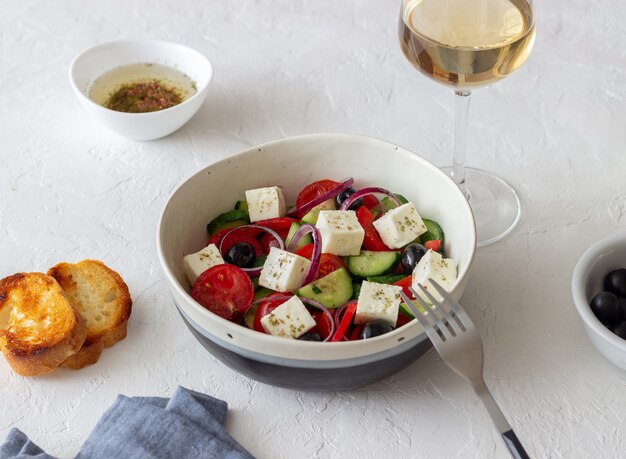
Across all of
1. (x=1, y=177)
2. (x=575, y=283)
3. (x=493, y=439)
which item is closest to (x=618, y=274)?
(x=575, y=283)

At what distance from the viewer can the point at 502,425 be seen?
1510mm

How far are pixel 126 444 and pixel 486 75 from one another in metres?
1.07

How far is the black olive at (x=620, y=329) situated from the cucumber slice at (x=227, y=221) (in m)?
0.84

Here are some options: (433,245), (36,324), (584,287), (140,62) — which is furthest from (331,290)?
(140,62)

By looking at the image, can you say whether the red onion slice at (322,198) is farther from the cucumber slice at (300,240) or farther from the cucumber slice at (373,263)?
the cucumber slice at (373,263)

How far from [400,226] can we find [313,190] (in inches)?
10.8

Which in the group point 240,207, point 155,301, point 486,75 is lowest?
point 155,301

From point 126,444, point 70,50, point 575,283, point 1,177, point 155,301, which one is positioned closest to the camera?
point 126,444

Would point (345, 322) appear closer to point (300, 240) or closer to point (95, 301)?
A: point (300, 240)

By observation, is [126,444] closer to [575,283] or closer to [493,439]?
[493,439]

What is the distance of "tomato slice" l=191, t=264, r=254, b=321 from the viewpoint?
175 cm

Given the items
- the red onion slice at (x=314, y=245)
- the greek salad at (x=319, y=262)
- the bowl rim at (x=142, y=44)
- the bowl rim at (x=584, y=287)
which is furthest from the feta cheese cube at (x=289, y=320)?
the bowl rim at (x=142, y=44)

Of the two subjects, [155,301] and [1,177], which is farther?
[1,177]

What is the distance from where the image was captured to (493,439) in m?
1.68
